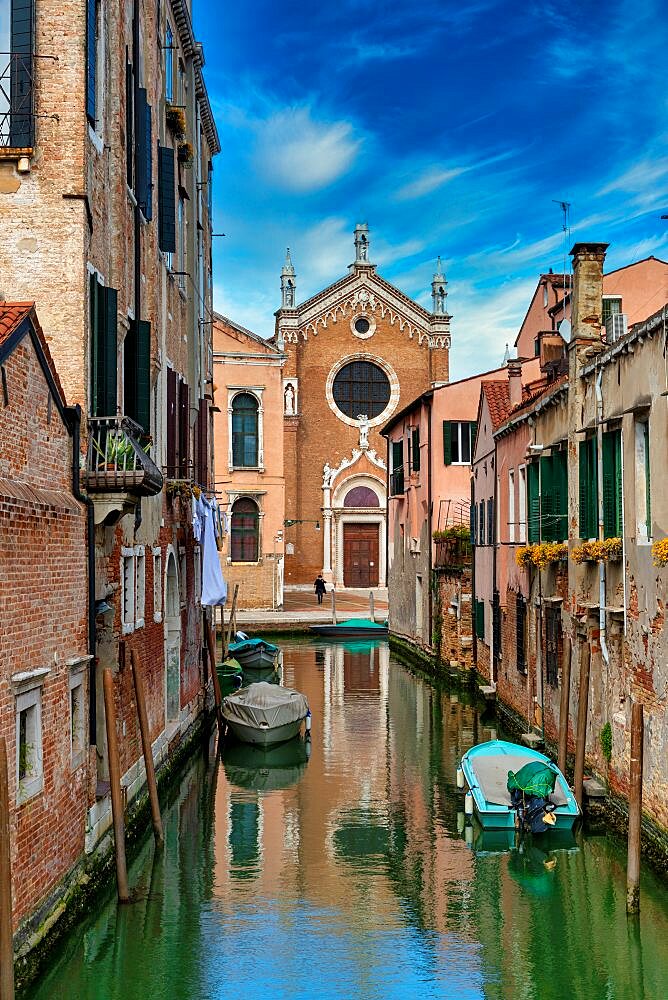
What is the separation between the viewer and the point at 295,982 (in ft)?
30.1

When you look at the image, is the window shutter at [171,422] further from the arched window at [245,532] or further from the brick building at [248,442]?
the arched window at [245,532]

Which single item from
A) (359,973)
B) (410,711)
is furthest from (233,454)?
(359,973)

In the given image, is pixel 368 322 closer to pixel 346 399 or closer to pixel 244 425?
pixel 346 399

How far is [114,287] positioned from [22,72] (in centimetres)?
243

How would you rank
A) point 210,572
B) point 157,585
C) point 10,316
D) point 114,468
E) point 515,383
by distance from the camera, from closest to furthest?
point 10,316 < point 114,468 < point 157,585 < point 210,572 < point 515,383

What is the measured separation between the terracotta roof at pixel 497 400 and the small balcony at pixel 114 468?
12.3 m

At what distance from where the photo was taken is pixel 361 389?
48.7 metres

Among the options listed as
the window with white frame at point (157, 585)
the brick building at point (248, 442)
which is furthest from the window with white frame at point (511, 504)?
the brick building at point (248, 442)

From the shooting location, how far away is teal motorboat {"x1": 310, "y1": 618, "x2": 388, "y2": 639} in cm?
3612

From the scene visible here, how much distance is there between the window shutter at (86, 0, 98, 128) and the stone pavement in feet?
84.9

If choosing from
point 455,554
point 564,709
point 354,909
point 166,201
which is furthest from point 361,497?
point 354,909

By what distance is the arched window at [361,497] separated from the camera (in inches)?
1875

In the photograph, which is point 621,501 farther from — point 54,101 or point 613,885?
point 54,101

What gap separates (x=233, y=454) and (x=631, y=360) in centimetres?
2892
